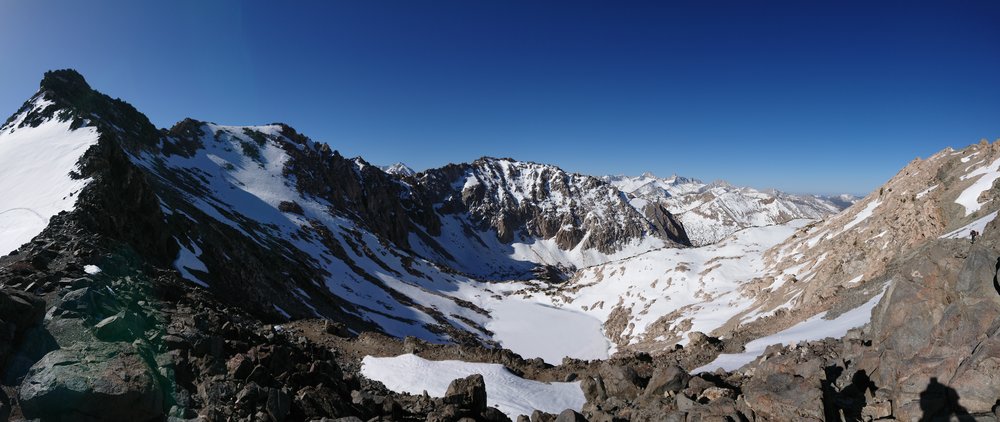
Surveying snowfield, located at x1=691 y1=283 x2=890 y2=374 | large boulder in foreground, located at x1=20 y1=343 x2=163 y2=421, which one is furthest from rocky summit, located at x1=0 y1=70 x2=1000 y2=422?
snowfield, located at x1=691 y1=283 x2=890 y2=374

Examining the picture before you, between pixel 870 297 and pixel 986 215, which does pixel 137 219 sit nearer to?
pixel 870 297

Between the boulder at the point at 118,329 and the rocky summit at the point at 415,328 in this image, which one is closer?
the rocky summit at the point at 415,328

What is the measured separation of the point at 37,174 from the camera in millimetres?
34188

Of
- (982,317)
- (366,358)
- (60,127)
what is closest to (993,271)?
(982,317)

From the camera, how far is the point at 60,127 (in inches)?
1847

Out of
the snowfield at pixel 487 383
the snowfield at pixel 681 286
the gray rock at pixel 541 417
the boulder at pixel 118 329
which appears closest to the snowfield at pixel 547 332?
→ the snowfield at pixel 681 286

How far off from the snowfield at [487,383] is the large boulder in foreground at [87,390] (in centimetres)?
1062

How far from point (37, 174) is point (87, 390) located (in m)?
41.3

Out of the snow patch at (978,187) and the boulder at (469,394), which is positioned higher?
the snow patch at (978,187)

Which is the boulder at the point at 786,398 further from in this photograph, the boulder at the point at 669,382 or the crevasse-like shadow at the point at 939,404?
the boulder at the point at 669,382

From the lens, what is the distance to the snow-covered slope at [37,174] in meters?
24.8

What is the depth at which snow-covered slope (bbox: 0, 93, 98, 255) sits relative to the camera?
2485 cm

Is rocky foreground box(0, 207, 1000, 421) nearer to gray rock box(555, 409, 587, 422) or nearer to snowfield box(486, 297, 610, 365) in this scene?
gray rock box(555, 409, 587, 422)

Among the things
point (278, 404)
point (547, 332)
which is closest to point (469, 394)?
point (278, 404)
